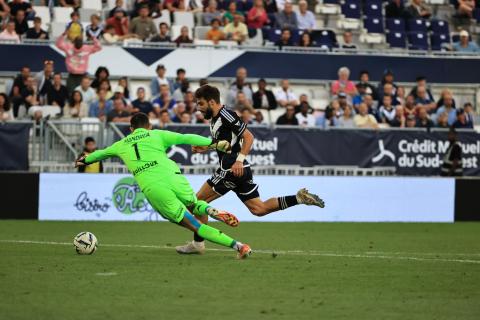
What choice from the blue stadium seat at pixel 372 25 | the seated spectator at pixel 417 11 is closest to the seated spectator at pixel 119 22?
the blue stadium seat at pixel 372 25

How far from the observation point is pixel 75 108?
23.7 metres

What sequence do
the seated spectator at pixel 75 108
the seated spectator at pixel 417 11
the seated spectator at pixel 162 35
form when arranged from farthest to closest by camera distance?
the seated spectator at pixel 417 11, the seated spectator at pixel 162 35, the seated spectator at pixel 75 108

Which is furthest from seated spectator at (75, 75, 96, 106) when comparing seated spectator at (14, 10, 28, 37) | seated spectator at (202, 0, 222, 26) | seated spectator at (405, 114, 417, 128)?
seated spectator at (405, 114, 417, 128)

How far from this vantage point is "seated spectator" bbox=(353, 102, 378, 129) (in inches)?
1018

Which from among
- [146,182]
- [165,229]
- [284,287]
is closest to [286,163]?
[165,229]

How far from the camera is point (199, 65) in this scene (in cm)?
2681

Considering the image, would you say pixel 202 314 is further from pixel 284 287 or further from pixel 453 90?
pixel 453 90

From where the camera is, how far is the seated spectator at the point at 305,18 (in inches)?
1134

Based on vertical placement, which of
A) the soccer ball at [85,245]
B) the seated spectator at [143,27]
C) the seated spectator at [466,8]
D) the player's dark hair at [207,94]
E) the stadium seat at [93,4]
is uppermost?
the seated spectator at [466,8]

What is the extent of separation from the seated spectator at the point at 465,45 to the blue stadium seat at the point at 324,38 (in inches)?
153

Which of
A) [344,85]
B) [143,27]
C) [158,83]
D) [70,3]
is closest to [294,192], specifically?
[158,83]

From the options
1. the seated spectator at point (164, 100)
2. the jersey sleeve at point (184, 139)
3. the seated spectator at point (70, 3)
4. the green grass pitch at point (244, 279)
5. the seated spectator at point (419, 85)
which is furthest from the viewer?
the seated spectator at point (419, 85)

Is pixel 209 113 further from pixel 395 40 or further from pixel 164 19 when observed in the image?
pixel 395 40

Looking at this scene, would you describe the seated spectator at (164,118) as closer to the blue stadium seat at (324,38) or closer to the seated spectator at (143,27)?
the seated spectator at (143,27)
